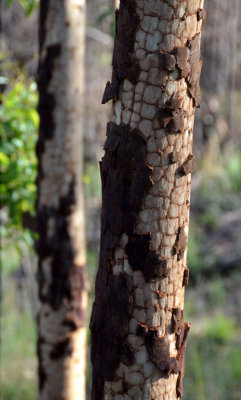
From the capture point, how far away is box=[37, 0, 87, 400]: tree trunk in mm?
3289

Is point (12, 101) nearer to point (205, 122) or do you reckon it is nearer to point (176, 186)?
point (176, 186)

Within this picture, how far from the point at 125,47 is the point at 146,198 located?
0.37m

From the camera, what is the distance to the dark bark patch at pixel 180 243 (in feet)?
4.77

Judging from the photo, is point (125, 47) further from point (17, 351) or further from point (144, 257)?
point (17, 351)

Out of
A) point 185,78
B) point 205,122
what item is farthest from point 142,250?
point 205,122

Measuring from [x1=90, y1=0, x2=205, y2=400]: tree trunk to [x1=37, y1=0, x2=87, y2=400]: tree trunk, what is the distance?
6.17ft

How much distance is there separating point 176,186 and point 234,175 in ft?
28.2

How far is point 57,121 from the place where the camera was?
330cm

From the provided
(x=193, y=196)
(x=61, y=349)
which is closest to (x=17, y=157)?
(x=61, y=349)

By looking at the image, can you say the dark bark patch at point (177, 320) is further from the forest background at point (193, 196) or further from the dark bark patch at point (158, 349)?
the forest background at point (193, 196)

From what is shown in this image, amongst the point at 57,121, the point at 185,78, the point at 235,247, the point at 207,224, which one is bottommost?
the point at 185,78

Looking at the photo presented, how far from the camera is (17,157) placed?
3.86 m

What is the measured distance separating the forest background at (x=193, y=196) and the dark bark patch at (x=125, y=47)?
1616 millimetres

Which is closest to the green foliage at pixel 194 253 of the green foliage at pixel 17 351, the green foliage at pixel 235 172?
the green foliage at pixel 235 172
